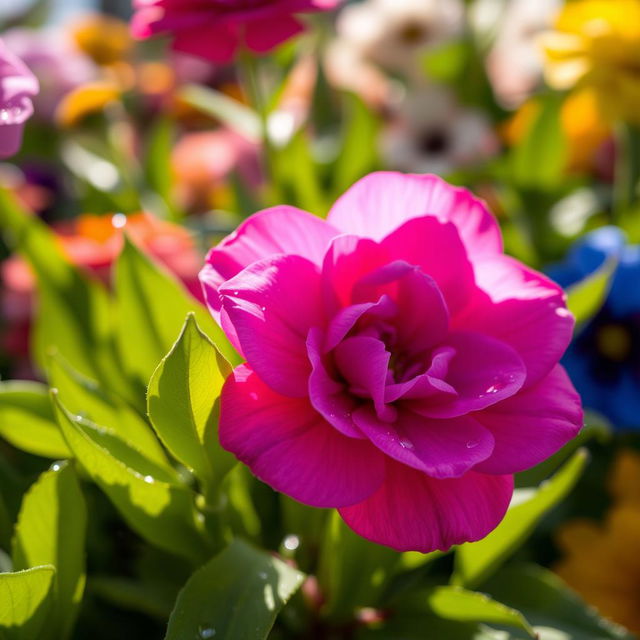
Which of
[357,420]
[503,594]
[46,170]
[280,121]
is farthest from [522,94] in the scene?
[357,420]

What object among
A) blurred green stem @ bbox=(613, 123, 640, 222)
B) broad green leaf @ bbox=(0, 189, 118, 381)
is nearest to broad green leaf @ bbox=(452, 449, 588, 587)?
broad green leaf @ bbox=(0, 189, 118, 381)

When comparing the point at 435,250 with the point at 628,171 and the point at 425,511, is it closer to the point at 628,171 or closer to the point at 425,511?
the point at 425,511

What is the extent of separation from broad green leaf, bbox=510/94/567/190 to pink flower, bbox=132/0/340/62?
0.30 m

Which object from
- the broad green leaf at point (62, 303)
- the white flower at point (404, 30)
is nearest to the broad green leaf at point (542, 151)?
the white flower at point (404, 30)

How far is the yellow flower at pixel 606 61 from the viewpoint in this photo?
2.34 ft

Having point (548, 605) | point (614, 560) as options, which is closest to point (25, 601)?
point (548, 605)

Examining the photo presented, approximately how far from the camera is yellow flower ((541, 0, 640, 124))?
2.34ft

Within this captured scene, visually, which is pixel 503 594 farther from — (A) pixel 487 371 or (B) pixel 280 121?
(B) pixel 280 121

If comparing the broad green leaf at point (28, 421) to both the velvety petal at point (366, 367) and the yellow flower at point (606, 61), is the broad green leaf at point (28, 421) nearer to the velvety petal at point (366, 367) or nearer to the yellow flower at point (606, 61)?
the velvety petal at point (366, 367)

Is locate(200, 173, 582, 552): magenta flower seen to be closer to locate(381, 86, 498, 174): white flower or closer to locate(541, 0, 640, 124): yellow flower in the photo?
locate(541, 0, 640, 124): yellow flower

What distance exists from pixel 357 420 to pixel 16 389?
233mm

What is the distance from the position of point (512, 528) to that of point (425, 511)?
146mm

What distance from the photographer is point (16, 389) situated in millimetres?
Result: 465

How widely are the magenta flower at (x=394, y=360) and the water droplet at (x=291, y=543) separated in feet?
0.42
